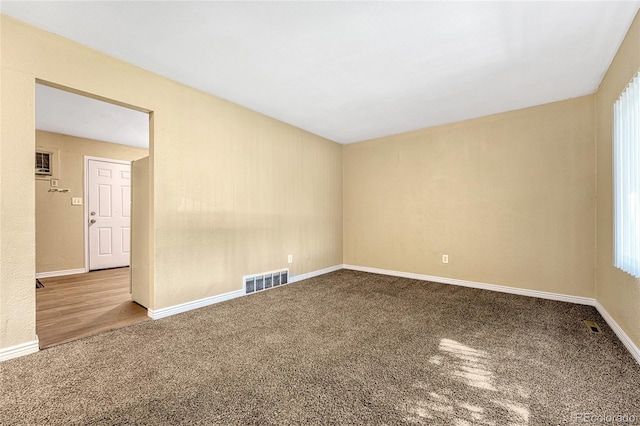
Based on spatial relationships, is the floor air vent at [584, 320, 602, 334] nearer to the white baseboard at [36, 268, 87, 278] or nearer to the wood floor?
the wood floor

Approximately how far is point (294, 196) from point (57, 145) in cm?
409

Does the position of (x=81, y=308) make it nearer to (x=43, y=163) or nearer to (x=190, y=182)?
(x=190, y=182)

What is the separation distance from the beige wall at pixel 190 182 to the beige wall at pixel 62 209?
130 inches

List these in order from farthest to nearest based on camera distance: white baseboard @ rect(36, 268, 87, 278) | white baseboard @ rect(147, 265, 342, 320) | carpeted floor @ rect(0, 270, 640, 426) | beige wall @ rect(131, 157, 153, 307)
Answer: white baseboard @ rect(36, 268, 87, 278), beige wall @ rect(131, 157, 153, 307), white baseboard @ rect(147, 265, 342, 320), carpeted floor @ rect(0, 270, 640, 426)

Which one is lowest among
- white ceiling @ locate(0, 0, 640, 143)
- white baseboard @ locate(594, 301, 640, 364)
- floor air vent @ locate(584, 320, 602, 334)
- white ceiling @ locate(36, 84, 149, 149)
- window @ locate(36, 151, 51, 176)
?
floor air vent @ locate(584, 320, 602, 334)

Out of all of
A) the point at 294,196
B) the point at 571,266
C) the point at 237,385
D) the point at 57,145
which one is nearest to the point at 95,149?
the point at 57,145

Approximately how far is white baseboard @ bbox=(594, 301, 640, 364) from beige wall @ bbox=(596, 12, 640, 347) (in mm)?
37

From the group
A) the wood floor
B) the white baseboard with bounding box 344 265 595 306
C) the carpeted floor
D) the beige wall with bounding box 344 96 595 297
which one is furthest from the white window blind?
the wood floor

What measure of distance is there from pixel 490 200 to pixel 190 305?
13.1ft

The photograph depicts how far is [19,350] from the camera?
1933 millimetres

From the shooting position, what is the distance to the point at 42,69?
6.81 feet

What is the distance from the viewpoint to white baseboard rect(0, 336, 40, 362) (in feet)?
6.14

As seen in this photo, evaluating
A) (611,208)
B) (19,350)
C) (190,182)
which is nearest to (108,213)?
(190,182)

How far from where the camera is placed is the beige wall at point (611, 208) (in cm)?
196
